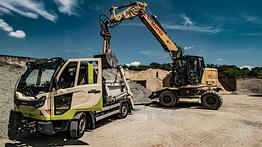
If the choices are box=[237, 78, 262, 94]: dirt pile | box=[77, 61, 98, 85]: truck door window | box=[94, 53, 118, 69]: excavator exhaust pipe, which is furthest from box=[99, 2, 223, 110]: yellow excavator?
box=[237, 78, 262, 94]: dirt pile

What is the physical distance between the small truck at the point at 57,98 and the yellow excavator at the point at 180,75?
4949 mm

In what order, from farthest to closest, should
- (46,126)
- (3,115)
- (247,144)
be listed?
(3,115), (247,144), (46,126)

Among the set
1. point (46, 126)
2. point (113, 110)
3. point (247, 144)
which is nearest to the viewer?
point (46, 126)

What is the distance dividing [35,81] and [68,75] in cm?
95

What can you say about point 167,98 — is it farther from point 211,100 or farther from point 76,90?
point 76,90

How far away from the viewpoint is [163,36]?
1080 centimetres

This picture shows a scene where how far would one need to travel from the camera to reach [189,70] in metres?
9.52

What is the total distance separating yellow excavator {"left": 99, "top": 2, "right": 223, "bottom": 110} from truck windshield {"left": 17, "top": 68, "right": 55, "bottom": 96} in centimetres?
510

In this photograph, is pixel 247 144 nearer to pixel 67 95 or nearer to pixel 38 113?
pixel 67 95

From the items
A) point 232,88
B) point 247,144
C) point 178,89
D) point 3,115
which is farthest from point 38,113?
point 232,88

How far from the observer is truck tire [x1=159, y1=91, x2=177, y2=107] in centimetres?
1005

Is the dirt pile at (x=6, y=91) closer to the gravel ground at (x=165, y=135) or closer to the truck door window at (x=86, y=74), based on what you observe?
the gravel ground at (x=165, y=135)

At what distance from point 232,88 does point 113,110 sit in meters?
23.6

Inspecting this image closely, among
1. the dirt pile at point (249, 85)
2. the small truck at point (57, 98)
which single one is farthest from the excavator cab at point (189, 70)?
the dirt pile at point (249, 85)
